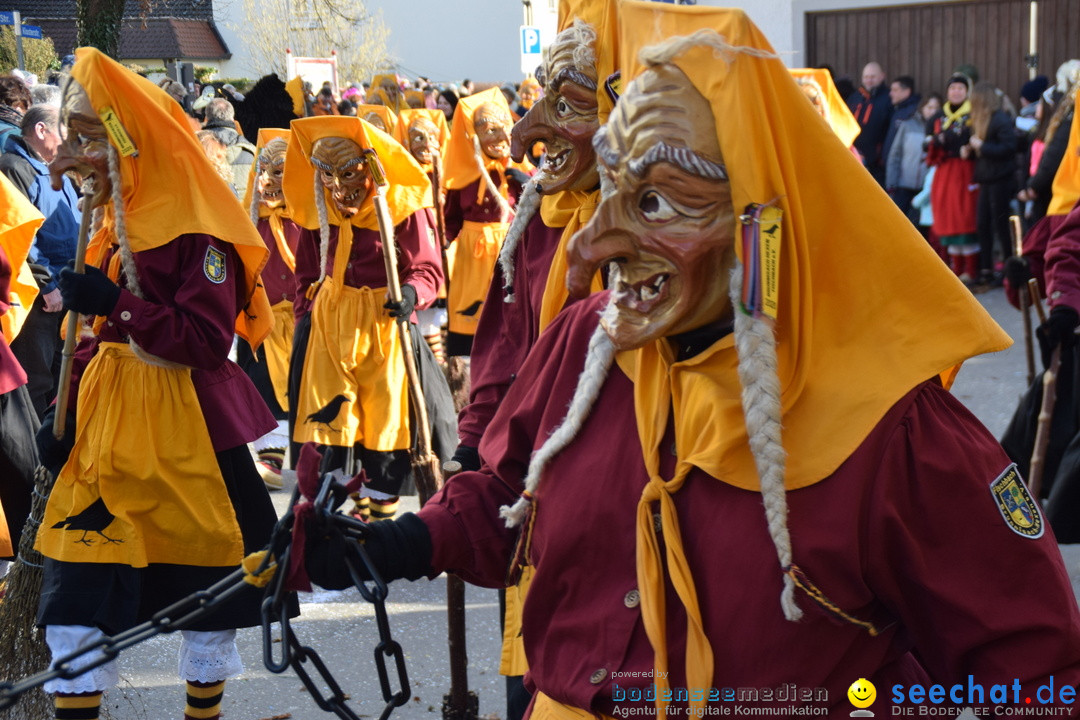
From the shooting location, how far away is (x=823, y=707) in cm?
185

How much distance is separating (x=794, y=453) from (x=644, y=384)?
0.30m

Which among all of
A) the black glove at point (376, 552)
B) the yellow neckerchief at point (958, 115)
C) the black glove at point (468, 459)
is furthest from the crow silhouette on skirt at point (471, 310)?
the black glove at point (376, 552)

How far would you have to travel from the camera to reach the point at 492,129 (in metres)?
8.36

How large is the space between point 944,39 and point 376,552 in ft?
44.7

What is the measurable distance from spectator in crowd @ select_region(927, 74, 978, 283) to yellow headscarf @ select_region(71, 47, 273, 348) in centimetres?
871

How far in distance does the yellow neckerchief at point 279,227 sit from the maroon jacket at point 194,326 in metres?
3.39

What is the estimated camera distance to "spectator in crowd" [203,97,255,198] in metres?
9.30

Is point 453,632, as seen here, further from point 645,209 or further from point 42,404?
point 42,404

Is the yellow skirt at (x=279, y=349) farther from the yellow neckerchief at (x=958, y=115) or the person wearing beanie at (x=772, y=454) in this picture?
the yellow neckerchief at (x=958, y=115)

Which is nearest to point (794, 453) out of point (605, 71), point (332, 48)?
point (605, 71)

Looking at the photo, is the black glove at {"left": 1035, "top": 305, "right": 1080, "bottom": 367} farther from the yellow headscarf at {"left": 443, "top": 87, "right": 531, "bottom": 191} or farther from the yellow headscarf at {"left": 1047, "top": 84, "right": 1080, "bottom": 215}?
the yellow headscarf at {"left": 443, "top": 87, "right": 531, "bottom": 191}

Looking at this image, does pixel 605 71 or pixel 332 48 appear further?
pixel 332 48

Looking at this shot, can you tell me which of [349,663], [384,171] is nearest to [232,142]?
[384,171]

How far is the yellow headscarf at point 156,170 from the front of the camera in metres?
3.62
